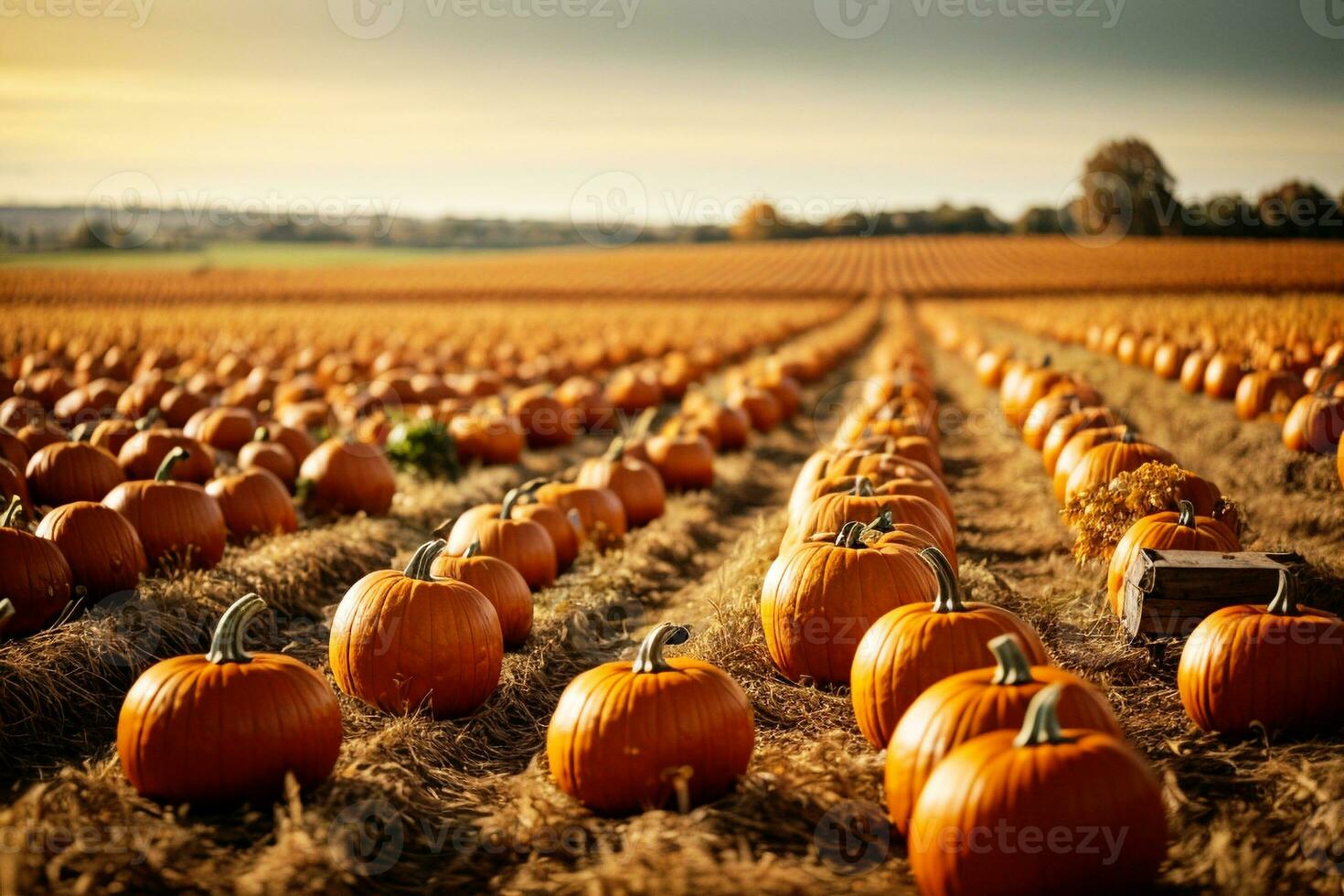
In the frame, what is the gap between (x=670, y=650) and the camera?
581cm

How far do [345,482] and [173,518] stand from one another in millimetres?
2151

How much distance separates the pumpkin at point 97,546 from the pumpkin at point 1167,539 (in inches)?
247

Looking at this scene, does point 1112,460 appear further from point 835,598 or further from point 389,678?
→ point 389,678

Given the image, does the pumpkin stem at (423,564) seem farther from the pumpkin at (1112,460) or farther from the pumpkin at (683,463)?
the pumpkin at (683,463)

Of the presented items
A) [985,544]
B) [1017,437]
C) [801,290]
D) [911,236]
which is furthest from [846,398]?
[911,236]

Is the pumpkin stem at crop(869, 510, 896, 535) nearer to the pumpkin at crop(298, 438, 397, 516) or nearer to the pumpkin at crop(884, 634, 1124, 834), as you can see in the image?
the pumpkin at crop(884, 634, 1124, 834)

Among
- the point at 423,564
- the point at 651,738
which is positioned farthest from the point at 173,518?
the point at 651,738

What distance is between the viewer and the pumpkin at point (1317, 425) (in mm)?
9570

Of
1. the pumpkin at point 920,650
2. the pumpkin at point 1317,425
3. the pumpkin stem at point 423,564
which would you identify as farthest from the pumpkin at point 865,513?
the pumpkin at point 1317,425

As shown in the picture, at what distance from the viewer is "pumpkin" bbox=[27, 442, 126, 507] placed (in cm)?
794

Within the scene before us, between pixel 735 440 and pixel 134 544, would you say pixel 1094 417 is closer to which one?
pixel 735 440

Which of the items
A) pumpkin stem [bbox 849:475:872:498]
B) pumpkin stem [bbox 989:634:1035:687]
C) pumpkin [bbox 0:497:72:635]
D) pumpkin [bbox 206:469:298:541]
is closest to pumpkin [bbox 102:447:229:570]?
pumpkin [bbox 206:469:298:541]

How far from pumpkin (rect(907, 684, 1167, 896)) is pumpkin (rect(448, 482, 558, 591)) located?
4.43m

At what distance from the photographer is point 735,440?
13.7m
